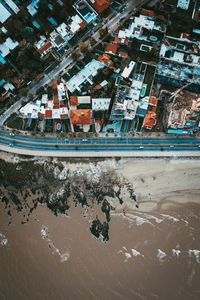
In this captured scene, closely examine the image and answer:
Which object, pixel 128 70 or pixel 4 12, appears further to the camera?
pixel 128 70

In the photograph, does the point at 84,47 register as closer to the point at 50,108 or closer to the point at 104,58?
the point at 104,58

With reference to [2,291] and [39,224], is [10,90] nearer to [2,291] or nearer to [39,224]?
[39,224]

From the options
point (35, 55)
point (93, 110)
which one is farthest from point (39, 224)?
point (35, 55)

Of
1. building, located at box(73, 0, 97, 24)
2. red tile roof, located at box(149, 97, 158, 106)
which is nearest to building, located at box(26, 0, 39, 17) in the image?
building, located at box(73, 0, 97, 24)

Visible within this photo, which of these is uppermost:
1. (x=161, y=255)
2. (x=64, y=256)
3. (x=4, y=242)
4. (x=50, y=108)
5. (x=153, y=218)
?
(x=50, y=108)

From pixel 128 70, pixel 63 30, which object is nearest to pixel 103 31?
pixel 63 30

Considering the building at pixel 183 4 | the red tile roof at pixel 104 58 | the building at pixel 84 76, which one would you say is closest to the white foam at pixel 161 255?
the building at pixel 84 76

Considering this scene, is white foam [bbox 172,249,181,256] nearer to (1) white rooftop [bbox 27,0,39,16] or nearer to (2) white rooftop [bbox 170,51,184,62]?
(2) white rooftop [bbox 170,51,184,62]
